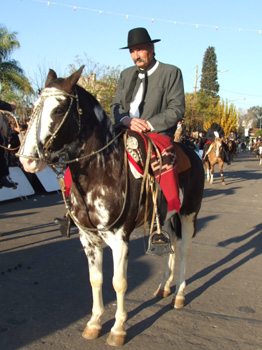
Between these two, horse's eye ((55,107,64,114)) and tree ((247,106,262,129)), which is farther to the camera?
tree ((247,106,262,129))

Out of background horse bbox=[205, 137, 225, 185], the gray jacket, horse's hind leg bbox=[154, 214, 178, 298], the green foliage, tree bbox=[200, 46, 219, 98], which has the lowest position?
horse's hind leg bbox=[154, 214, 178, 298]

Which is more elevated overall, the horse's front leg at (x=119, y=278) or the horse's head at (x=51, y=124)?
the horse's head at (x=51, y=124)

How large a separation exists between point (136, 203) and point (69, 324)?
142 centimetres

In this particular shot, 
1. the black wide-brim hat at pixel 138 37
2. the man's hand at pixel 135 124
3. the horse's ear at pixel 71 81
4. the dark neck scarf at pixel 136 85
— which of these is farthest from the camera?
the dark neck scarf at pixel 136 85

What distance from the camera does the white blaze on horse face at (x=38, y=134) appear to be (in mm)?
2689

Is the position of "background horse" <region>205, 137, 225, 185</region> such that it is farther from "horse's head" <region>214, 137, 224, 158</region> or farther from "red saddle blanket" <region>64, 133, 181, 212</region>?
"red saddle blanket" <region>64, 133, 181, 212</region>

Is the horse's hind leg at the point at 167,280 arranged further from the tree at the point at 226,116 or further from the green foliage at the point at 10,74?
the tree at the point at 226,116

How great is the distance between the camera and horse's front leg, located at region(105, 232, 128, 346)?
10.6ft

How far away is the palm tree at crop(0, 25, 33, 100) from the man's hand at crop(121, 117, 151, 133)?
82.8 ft

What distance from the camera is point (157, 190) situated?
11.6ft

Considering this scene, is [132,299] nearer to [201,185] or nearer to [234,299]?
[234,299]

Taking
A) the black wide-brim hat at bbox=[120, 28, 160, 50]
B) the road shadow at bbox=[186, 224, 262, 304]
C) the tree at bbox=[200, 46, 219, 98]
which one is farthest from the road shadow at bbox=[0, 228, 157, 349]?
the tree at bbox=[200, 46, 219, 98]

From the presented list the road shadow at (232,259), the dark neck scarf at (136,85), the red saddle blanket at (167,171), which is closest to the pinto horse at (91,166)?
the red saddle blanket at (167,171)

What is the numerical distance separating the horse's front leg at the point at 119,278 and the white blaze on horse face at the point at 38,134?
3.18ft
